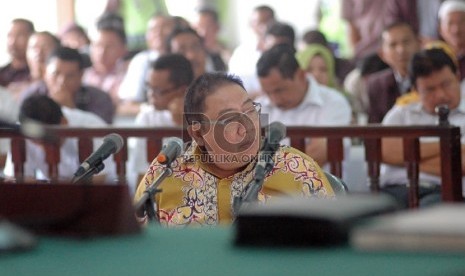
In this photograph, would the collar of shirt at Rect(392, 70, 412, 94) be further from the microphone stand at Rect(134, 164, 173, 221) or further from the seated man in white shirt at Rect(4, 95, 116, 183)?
the microphone stand at Rect(134, 164, 173, 221)

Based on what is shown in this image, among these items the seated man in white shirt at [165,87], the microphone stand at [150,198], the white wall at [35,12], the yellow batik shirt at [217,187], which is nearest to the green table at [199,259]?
the microphone stand at [150,198]

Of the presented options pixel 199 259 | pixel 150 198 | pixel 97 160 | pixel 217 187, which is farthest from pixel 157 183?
pixel 199 259

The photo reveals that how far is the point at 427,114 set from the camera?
17.0 ft

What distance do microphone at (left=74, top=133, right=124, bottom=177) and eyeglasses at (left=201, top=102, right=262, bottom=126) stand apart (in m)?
0.39

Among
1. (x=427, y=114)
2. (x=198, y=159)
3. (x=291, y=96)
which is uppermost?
(x=291, y=96)

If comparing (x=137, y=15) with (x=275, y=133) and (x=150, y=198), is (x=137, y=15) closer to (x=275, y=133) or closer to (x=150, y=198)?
(x=275, y=133)

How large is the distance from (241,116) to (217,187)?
0.20 metres

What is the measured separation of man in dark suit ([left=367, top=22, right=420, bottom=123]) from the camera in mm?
6367

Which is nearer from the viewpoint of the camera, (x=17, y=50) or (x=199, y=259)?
(x=199, y=259)

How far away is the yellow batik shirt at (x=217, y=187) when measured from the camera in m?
3.08

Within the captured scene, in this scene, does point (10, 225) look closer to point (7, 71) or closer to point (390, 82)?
point (390, 82)

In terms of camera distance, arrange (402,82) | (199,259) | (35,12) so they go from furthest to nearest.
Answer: (35,12) < (402,82) < (199,259)

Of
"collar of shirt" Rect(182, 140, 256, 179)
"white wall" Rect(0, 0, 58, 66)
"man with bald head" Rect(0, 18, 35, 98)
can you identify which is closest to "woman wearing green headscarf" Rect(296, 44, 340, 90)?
"man with bald head" Rect(0, 18, 35, 98)

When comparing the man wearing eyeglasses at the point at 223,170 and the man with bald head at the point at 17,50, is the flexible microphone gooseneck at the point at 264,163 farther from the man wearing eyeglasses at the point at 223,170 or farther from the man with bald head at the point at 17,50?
the man with bald head at the point at 17,50
